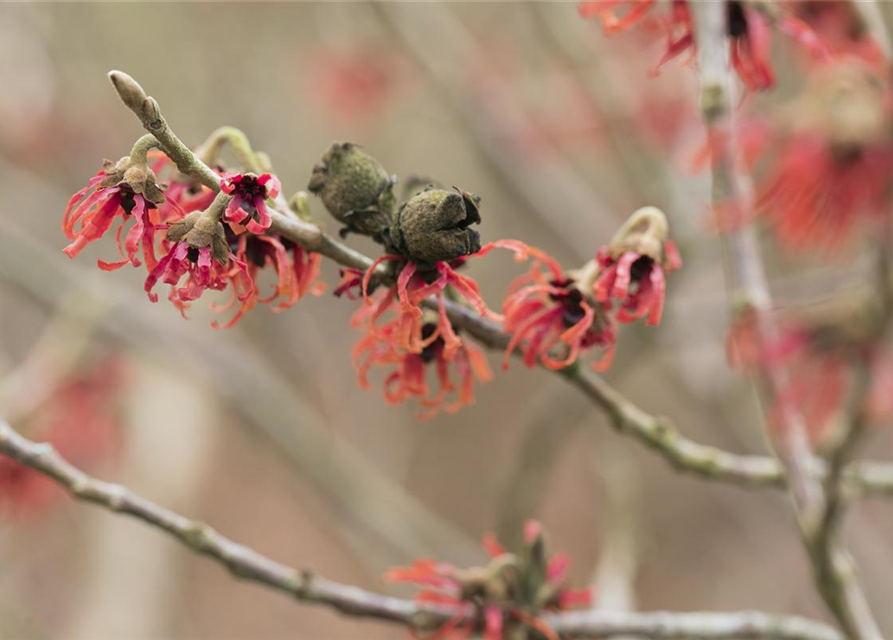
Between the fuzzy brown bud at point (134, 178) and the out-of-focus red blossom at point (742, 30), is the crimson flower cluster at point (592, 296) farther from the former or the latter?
the fuzzy brown bud at point (134, 178)

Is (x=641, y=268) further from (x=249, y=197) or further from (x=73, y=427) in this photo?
(x=73, y=427)

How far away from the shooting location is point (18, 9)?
3.74 meters

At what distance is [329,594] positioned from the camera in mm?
1229

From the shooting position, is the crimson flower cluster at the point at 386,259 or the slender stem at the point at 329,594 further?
the slender stem at the point at 329,594

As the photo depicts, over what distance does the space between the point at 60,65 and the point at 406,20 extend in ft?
8.14

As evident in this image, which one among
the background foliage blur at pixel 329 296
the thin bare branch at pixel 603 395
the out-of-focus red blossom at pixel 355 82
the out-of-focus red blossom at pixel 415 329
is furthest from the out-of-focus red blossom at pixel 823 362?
the out-of-focus red blossom at pixel 355 82

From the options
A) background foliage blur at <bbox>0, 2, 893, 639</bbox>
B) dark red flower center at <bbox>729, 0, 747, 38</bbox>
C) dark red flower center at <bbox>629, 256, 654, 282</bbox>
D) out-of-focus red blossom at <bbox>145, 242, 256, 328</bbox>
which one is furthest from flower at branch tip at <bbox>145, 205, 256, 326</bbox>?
background foliage blur at <bbox>0, 2, 893, 639</bbox>

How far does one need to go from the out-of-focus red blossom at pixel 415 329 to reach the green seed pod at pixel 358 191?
6 centimetres

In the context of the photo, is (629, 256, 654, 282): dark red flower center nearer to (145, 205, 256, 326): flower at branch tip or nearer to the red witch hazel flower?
(145, 205, 256, 326): flower at branch tip

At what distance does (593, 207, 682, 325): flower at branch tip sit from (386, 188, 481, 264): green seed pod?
0.68 feet

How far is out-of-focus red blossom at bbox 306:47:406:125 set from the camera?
402 centimetres

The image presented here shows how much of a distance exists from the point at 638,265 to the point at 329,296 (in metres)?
3.34

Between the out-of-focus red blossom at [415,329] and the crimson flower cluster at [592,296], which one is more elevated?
the crimson flower cluster at [592,296]

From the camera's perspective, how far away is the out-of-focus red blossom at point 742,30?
119 centimetres
